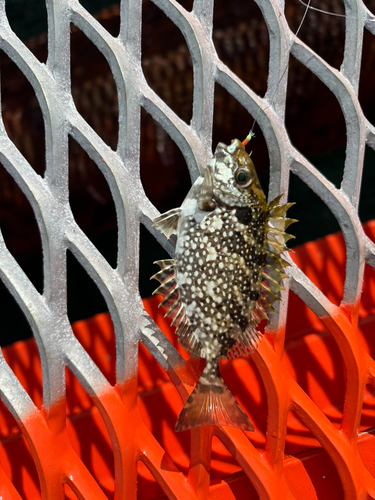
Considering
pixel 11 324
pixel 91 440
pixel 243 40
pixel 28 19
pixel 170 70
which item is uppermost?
pixel 28 19

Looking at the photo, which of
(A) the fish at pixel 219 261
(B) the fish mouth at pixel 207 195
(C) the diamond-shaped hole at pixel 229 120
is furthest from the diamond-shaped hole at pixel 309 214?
(B) the fish mouth at pixel 207 195

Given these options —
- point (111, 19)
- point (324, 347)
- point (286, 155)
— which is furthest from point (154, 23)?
point (324, 347)

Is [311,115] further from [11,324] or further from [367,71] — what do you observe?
[11,324]

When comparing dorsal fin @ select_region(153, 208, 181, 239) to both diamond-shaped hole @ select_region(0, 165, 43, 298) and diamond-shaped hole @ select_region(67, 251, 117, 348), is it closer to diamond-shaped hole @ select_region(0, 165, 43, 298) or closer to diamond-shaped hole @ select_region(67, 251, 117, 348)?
diamond-shaped hole @ select_region(0, 165, 43, 298)

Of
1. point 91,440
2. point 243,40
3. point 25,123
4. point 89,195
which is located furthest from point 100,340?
point 243,40

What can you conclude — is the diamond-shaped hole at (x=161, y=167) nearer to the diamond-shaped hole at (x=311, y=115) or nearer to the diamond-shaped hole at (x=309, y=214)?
the diamond-shaped hole at (x=311, y=115)

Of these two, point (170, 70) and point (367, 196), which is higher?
point (170, 70)
